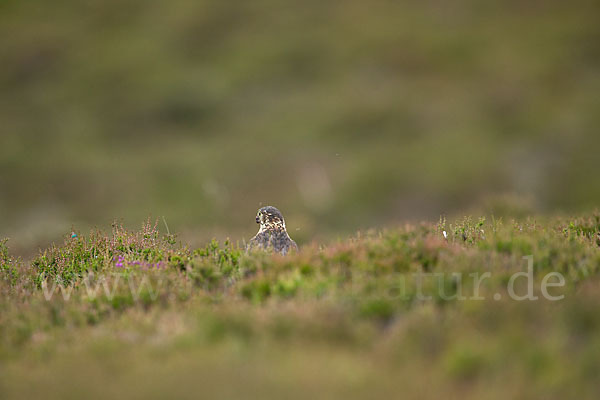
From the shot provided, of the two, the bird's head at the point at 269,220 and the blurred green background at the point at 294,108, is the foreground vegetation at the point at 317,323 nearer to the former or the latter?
the bird's head at the point at 269,220

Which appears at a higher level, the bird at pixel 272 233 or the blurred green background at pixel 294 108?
the blurred green background at pixel 294 108

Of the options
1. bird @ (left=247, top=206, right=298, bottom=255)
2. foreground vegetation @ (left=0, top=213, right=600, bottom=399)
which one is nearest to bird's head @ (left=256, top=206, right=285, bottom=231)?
bird @ (left=247, top=206, right=298, bottom=255)

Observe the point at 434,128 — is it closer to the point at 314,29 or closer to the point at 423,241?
the point at 314,29

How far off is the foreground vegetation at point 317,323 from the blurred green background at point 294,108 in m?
26.6

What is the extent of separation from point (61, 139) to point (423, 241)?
5595cm

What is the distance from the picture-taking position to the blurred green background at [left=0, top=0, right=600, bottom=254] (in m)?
45.0

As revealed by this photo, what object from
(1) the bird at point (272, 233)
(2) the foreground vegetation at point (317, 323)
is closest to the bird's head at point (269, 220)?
(1) the bird at point (272, 233)

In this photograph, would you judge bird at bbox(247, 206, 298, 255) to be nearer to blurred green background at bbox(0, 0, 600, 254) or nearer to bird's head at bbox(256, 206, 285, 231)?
bird's head at bbox(256, 206, 285, 231)

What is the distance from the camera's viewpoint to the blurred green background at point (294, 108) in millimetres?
45000

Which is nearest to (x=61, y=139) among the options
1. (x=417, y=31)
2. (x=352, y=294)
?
(x=417, y=31)

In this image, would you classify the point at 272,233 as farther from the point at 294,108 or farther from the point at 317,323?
the point at 294,108

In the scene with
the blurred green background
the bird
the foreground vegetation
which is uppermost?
the blurred green background

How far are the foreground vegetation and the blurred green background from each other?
26.6m

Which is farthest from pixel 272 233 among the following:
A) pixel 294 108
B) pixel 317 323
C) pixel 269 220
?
pixel 294 108
